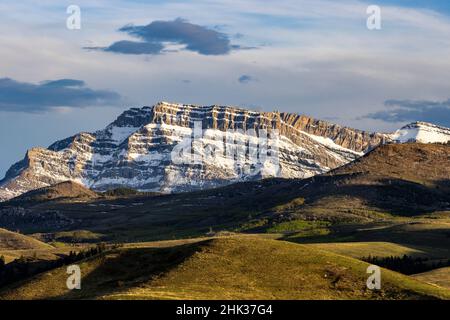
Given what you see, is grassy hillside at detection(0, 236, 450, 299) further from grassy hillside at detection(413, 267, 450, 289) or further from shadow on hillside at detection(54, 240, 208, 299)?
grassy hillside at detection(413, 267, 450, 289)

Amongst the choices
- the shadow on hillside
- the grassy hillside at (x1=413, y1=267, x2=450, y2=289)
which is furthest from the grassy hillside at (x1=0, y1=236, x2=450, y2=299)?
the grassy hillside at (x1=413, y1=267, x2=450, y2=289)

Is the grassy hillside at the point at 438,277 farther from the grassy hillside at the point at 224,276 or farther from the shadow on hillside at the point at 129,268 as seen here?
the shadow on hillside at the point at 129,268

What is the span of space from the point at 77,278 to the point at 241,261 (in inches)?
929

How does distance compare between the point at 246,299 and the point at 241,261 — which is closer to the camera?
the point at 246,299

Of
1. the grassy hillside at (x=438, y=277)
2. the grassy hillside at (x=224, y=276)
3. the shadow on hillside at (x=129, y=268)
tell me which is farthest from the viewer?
the grassy hillside at (x=438, y=277)

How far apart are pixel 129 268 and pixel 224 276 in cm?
1989

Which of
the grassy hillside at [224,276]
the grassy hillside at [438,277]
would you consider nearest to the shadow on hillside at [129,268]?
the grassy hillside at [224,276]

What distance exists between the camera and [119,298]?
115812 mm

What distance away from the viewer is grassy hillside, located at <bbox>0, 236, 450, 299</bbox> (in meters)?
128

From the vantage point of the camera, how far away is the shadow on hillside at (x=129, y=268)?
452ft

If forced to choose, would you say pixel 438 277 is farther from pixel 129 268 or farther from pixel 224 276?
pixel 129 268

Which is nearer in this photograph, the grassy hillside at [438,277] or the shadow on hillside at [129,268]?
the shadow on hillside at [129,268]
